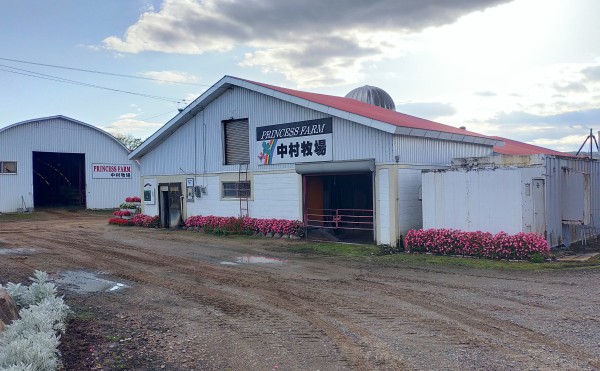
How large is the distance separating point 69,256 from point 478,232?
11364 millimetres

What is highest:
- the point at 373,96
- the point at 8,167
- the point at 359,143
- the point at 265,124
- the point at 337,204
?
the point at 373,96

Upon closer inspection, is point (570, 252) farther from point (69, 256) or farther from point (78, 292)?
point (69, 256)

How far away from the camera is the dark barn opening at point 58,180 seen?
38.1 meters

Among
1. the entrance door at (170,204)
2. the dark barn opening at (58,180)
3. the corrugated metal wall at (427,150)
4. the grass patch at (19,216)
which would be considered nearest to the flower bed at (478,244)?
the corrugated metal wall at (427,150)

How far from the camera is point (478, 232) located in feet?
44.1

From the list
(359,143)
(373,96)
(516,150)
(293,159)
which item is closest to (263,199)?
(293,159)

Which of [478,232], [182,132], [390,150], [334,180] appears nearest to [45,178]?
[182,132]

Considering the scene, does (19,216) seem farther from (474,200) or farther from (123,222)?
(474,200)

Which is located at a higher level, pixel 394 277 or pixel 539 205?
pixel 539 205

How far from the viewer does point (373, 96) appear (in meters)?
28.9

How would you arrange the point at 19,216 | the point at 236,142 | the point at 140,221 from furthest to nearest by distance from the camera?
the point at 19,216 → the point at 140,221 → the point at 236,142

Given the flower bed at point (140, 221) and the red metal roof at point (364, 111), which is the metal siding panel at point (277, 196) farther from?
the flower bed at point (140, 221)

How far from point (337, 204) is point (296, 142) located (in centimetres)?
390


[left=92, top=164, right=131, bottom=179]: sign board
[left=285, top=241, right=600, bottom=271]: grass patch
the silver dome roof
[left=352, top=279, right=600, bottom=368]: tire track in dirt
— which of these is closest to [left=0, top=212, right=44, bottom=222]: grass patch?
[left=92, top=164, right=131, bottom=179]: sign board
